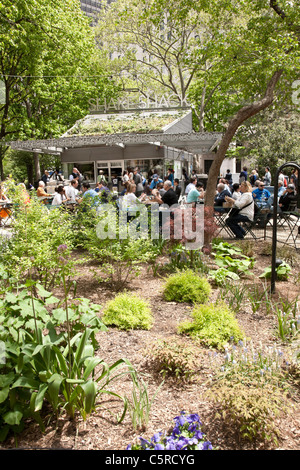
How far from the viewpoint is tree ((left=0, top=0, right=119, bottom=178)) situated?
15.3 metres

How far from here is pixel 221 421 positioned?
100 inches

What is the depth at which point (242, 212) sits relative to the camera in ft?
27.5

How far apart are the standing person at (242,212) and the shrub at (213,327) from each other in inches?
185

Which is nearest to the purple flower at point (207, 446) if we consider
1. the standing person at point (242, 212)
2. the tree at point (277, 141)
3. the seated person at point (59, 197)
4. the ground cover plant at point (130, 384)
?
the ground cover plant at point (130, 384)

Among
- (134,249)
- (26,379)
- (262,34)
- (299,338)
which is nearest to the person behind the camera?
(26,379)

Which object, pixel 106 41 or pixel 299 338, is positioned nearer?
pixel 299 338

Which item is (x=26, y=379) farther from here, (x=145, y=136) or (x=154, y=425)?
(x=145, y=136)

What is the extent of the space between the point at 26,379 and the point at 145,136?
52.0 ft

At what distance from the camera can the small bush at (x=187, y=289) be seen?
15.2 feet

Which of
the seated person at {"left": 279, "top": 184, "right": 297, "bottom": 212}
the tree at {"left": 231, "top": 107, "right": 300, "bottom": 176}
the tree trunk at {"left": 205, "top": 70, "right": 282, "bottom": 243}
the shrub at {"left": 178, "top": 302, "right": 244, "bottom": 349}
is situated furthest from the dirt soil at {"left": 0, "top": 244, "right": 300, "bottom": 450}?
the tree at {"left": 231, "top": 107, "right": 300, "bottom": 176}

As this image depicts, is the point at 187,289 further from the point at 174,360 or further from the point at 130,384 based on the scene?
the point at 130,384

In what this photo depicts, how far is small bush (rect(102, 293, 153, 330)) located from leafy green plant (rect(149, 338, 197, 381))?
0.74 meters

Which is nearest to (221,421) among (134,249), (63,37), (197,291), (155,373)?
(155,373)

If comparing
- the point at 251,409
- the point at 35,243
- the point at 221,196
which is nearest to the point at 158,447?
the point at 251,409
